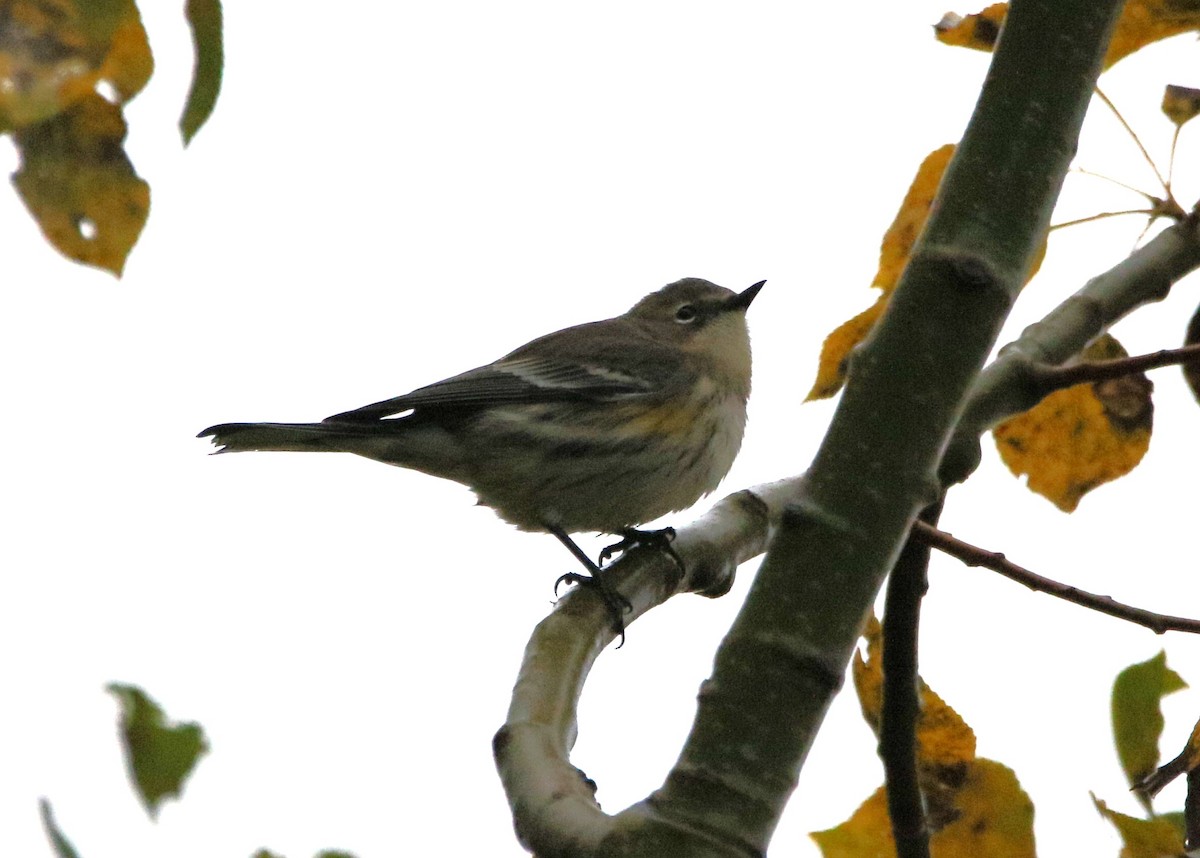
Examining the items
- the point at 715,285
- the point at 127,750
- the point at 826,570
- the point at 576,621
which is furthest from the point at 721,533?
the point at 715,285

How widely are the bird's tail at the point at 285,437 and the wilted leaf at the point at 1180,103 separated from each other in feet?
11.7

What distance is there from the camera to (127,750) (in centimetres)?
121

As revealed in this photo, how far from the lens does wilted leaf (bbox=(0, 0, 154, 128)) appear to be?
5.61 ft

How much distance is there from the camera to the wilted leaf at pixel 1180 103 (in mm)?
3236

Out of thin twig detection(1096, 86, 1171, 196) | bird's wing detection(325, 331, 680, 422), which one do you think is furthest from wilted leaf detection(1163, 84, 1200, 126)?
bird's wing detection(325, 331, 680, 422)

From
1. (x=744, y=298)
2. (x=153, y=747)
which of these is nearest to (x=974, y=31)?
(x=153, y=747)

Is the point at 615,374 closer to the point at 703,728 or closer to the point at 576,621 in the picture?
the point at 576,621

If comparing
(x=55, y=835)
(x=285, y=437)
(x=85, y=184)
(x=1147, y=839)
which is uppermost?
(x=285, y=437)

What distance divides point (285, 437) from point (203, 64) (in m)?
4.04

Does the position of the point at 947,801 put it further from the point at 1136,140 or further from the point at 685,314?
the point at 685,314

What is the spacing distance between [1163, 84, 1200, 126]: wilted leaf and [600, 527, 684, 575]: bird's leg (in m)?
1.52

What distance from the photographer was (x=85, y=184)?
2.02 m

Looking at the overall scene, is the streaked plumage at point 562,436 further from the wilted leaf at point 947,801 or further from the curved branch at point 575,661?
the wilted leaf at point 947,801

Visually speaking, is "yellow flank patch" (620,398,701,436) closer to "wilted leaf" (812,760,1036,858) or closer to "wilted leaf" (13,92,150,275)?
"wilted leaf" (812,760,1036,858)
